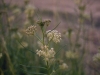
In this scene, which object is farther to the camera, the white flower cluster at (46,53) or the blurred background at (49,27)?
the blurred background at (49,27)

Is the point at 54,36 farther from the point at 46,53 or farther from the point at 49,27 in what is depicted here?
the point at 49,27

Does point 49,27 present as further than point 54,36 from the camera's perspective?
Yes

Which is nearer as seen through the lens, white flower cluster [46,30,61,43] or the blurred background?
white flower cluster [46,30,61,43]

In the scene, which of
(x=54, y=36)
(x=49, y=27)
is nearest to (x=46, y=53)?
(x=54, y=36)

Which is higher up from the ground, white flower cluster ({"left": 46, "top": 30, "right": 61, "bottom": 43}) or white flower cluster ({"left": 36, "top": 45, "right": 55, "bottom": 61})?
white flower cluster ({"left": 46, "top": 30, "right": 61, "bottom": 43})

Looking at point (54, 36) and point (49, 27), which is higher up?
point (54, 36)

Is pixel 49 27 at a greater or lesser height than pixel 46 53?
lesser

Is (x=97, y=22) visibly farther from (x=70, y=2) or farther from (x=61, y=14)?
(x=70, y=2)

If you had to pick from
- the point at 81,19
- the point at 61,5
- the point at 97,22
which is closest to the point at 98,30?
the point at 97,22
